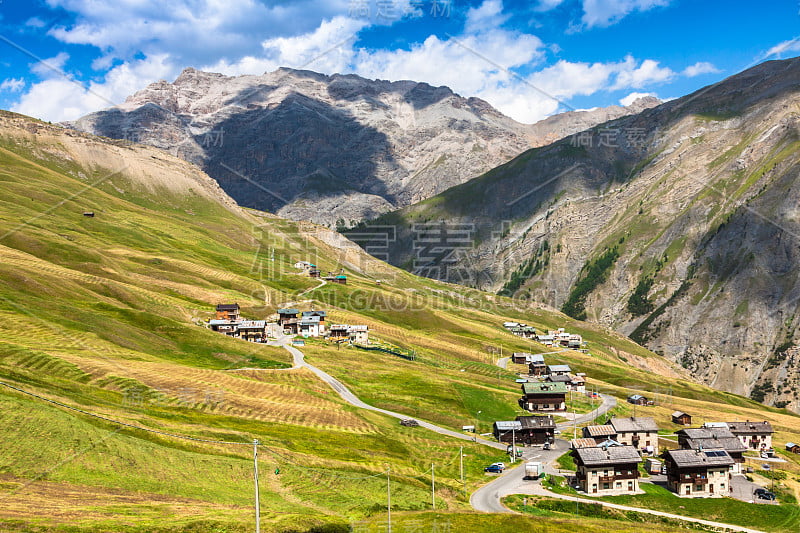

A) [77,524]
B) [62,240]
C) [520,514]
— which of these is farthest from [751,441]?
[62,240]

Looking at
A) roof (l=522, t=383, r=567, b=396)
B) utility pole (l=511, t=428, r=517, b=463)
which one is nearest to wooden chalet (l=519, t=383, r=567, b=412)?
roof (l=522, t=383, r=567, b=396)

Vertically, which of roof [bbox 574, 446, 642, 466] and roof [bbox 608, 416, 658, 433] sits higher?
roof [bbox 574, 446, 642, 466]

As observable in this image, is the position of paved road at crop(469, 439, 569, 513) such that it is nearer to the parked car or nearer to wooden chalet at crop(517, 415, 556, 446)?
wooden chalet at crop(517, 415, 556, 446)

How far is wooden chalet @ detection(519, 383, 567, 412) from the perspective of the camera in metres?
132

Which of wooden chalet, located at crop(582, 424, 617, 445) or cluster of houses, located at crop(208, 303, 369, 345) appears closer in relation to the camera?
wooden chalet, located at crop(582, 424, 617, 445)

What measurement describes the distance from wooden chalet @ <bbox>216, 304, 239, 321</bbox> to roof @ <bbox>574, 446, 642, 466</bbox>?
124 m

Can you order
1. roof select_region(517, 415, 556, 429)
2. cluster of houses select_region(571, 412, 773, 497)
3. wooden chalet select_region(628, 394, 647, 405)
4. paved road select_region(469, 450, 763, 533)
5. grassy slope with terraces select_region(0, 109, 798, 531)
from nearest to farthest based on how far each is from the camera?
grassy slope with terraces select_region(0, 109, 798, 531), paved road select_region(469, 450, 763, 533), cluster of houses select_region(571, 412, 773, 497), roof select_region(517, 415, 556, 429), wooden chalet select_region(628, 394, 647, 405)

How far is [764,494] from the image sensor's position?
276 feet

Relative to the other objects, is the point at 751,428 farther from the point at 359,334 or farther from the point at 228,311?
the point at 228,311

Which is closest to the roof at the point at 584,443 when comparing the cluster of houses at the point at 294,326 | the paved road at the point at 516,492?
the paved road at the point at 516,492

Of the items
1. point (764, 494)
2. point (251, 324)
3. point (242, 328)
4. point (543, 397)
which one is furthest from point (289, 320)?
point (764, 494)

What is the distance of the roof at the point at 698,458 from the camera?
85.1m

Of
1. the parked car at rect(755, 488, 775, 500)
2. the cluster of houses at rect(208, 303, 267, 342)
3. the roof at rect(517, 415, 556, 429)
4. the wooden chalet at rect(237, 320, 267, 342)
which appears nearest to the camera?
the parked car at rect(755, 488, 775, 500)

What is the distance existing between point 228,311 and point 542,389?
101337mm
